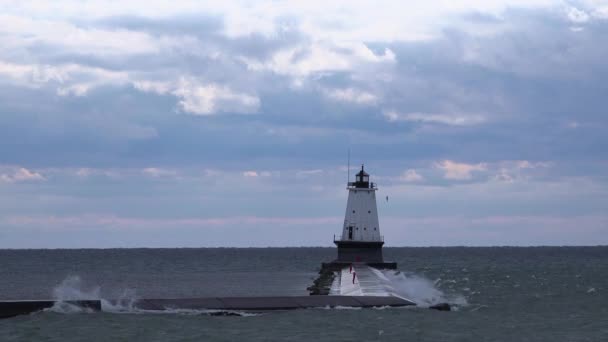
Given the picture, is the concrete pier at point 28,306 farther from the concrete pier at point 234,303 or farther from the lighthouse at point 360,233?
the lighthouse at point 360,233

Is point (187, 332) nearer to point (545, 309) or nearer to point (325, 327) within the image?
point (325, 327)

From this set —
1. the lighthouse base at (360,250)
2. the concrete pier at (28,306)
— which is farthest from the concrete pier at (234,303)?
the lighthouse base at (360,250)

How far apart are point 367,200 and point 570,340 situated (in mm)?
43549

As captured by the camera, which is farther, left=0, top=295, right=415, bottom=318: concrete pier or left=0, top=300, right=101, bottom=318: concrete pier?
left=0, top=295, right=415, bottom=318: concrete pier

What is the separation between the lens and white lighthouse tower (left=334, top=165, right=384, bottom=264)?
242ft

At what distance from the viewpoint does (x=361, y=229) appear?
7362cm

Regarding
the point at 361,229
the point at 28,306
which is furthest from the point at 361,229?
the point at 28,306

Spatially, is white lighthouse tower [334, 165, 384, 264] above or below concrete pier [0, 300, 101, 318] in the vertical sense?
above

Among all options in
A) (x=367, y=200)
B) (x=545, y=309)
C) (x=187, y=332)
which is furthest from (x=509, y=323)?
(x=367, y=200)

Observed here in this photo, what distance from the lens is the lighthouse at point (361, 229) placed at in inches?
2899

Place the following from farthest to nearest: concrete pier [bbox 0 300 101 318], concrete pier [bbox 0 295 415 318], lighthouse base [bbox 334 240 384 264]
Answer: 1. lighthouse base [bbox 334 240 384 264]
2. concrete pier [bbox 0 295 415 318]
3. concrete pier [bbox 0 300 101 318]

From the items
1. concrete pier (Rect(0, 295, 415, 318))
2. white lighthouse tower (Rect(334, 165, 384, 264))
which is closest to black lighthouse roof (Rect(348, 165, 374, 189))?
white lighthouse tower (Rect(334, 165, 384, 264))

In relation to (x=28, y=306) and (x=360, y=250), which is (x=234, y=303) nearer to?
(x=28, y=306)

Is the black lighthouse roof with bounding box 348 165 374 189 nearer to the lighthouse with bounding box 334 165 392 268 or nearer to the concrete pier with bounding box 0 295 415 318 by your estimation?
the lighthouse with bounding box 334 165 392 268
